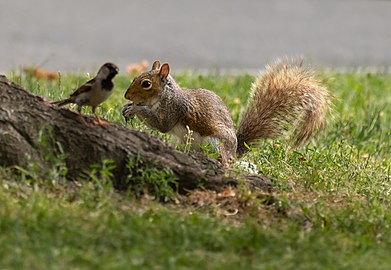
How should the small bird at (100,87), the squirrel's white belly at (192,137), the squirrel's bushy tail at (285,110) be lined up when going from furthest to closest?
the squirrel's bushy tail at (285,110), the squirrel's white belly at (192,137), the small bird at (100,87)

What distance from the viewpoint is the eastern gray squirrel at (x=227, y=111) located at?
6289mm

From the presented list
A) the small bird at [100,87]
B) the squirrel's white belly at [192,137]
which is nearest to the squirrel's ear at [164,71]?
the squirrel's white belly at [192,137]

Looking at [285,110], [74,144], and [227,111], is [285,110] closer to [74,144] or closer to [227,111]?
[227,111]

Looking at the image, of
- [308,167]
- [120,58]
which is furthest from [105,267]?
[120,58]

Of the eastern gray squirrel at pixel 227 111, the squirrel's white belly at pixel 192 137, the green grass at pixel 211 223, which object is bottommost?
the green grass at pixel 211 223

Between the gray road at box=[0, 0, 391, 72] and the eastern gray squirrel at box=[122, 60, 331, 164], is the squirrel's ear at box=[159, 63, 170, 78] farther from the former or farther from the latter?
the gray road at box=[0, 0, 391, 72]

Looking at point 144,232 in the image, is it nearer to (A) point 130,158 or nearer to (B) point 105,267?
(B) point 105,267

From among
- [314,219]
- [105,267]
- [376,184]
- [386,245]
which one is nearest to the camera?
[105,267]

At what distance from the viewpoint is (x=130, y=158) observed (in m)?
5.02

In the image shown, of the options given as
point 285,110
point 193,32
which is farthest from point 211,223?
point 193,32

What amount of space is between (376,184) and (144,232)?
6.92 feet

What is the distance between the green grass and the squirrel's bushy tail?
25 centimetres

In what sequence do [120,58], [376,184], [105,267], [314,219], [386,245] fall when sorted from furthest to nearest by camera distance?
[120,58] < [376,184] < [314,219] < [386,245] < [105,267]

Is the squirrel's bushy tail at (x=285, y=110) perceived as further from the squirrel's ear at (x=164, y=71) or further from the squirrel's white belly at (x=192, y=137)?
the squirrel's ear at (x=164, y=71)
